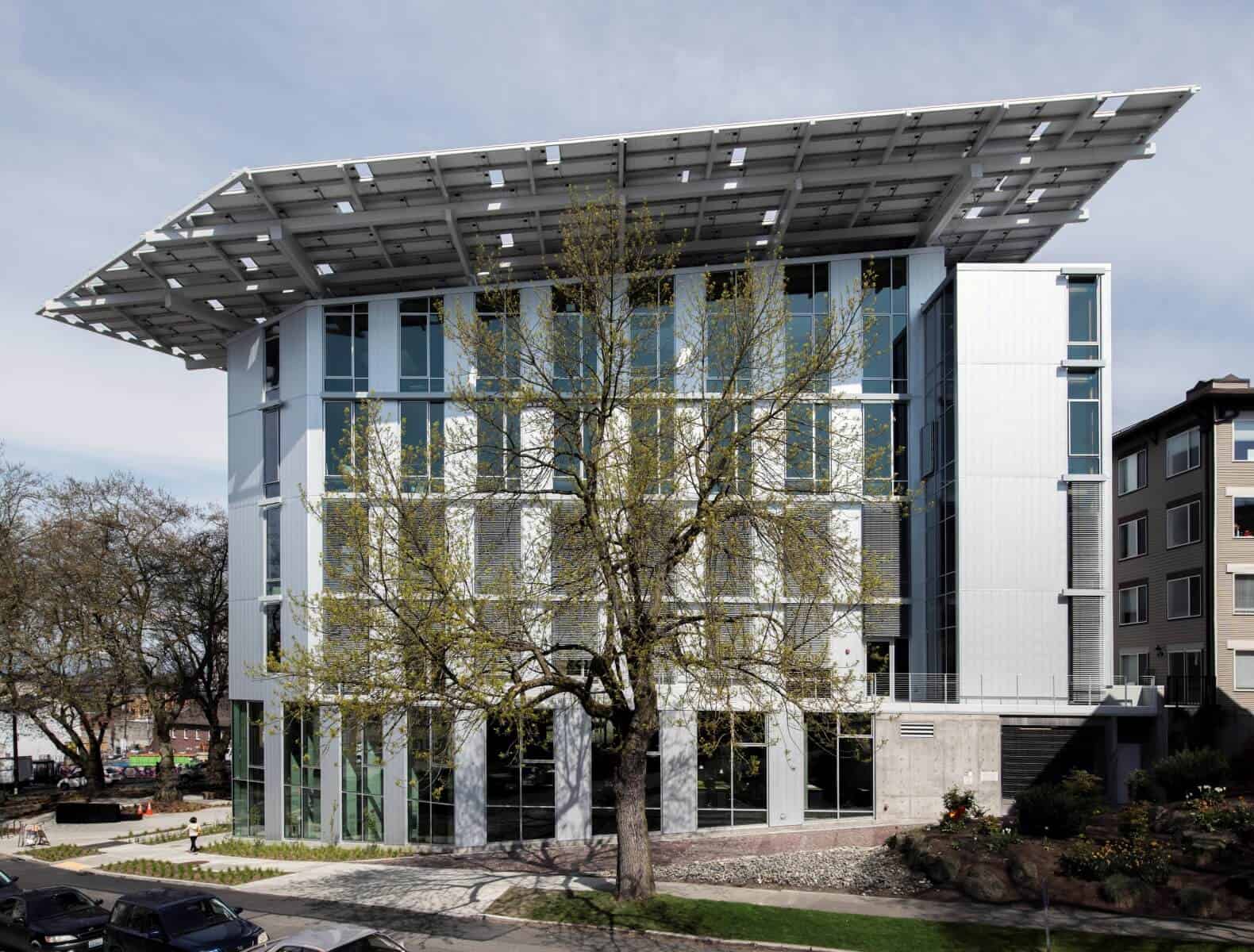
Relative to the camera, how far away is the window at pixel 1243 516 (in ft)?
121

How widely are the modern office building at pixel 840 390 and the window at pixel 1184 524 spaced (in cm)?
893

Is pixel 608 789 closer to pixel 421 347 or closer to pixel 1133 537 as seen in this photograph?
pixel 421 347

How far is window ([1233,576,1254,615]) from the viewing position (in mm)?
36375

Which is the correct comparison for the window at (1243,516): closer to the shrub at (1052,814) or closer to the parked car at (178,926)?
the shrub at (1052,814)

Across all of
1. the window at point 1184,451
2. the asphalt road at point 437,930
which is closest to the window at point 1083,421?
the window at point 1184,451

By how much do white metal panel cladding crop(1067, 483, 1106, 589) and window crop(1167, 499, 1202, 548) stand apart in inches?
370

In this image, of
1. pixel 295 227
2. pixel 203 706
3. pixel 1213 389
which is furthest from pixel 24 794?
Answer: pixel 1213 389

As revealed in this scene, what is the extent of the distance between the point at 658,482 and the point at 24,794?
163 feet

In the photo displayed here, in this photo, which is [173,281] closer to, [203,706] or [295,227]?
[295,227]

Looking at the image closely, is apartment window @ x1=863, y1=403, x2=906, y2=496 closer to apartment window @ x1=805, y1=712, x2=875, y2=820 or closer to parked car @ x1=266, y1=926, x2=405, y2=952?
apartment window @ x1=805, y1=712, x2=875, y2=820

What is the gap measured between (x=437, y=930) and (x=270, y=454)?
66.4 ft

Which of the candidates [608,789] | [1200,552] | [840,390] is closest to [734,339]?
[840,390]

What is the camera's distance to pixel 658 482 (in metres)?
19.8

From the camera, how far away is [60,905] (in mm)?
21141
